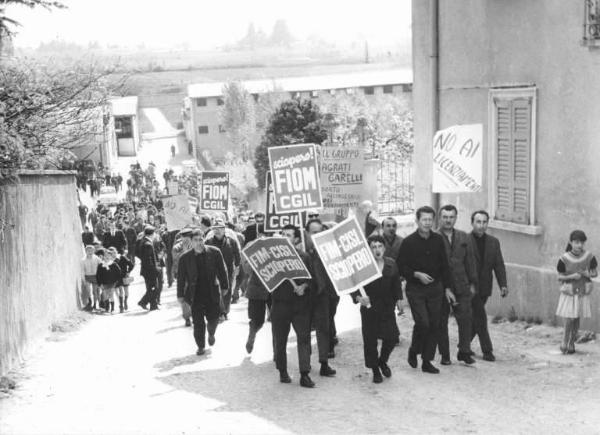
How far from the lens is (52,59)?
1780 centimetres

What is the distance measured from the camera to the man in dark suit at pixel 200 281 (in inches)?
500

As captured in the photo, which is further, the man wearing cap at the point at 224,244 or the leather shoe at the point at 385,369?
the man wearing cap at the point at 224,244

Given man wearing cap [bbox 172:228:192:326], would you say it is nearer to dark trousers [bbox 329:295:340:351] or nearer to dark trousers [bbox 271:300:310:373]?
dark trousers [bbox 329:295:340:351]

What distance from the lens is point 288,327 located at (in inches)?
433

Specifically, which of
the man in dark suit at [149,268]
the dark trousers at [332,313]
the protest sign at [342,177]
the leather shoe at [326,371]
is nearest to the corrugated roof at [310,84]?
the man in dark suit at [149,268]

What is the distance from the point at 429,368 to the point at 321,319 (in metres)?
1.31

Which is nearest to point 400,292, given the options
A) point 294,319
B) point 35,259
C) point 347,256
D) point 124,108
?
point 347,256

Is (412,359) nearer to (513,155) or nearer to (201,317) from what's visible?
(201,317)

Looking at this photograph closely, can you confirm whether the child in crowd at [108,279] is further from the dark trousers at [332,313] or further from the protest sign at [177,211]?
the dark trousers at [332,313]

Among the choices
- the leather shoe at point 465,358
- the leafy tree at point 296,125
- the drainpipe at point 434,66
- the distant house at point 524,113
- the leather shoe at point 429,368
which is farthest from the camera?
the leafy tree at point 296,125

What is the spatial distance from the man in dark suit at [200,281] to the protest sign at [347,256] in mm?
2496

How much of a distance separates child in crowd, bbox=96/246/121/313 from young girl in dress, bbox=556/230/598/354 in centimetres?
955

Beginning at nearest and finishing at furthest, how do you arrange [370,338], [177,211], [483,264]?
[370,338] < [483,264] < [177,211]

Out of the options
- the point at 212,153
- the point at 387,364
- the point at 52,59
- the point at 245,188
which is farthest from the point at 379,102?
the point at 387,364
